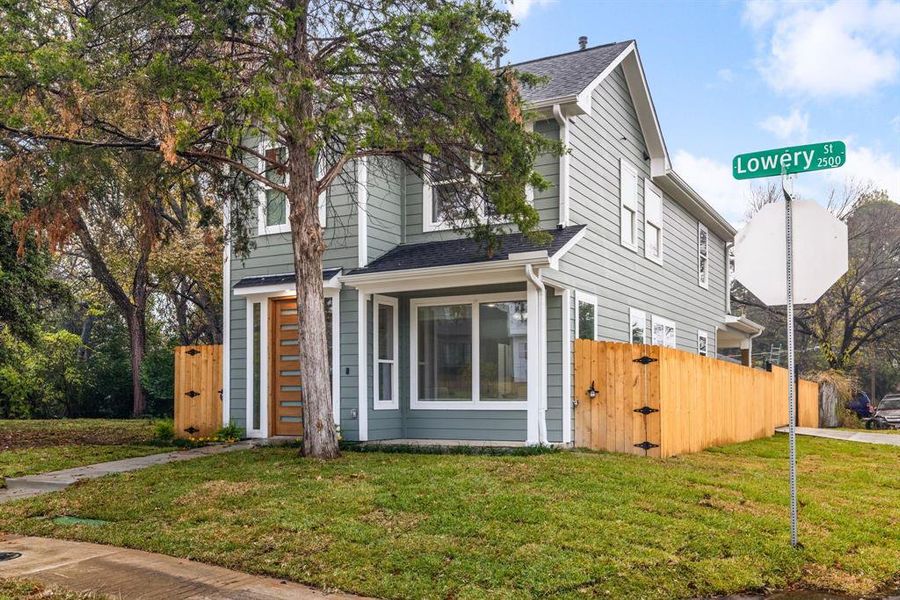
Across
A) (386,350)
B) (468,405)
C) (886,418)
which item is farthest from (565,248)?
(886,418)

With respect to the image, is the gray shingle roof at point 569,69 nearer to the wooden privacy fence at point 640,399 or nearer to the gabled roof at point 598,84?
the gabled roof at point 598,84

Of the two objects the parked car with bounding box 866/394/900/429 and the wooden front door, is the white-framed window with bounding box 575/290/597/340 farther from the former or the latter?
the parked car with bounding box 866/394/900/429

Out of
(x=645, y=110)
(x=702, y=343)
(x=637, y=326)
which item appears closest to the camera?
(x=637, y=326)

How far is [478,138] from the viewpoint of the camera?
973 centimetres

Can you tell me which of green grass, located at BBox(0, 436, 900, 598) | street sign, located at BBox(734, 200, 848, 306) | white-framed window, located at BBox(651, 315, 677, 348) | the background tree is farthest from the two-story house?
street sign, located at BBox(734, 200, 848, 306)

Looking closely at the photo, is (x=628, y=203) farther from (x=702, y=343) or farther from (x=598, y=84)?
(x=702, y=343)

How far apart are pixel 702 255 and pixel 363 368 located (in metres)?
11.3

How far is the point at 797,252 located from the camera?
5.81 metres

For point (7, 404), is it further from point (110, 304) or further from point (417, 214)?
point (417, 214)

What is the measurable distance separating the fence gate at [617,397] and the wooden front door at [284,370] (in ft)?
15.1

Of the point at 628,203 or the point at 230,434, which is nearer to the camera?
the point at 230,434

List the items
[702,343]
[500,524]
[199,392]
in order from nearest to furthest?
1. [500,524]
2. [199,392]
3. [702,343]

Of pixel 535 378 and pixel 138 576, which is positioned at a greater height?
pixel 535 378

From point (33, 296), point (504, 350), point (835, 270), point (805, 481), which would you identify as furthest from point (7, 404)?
point (835, 270)
